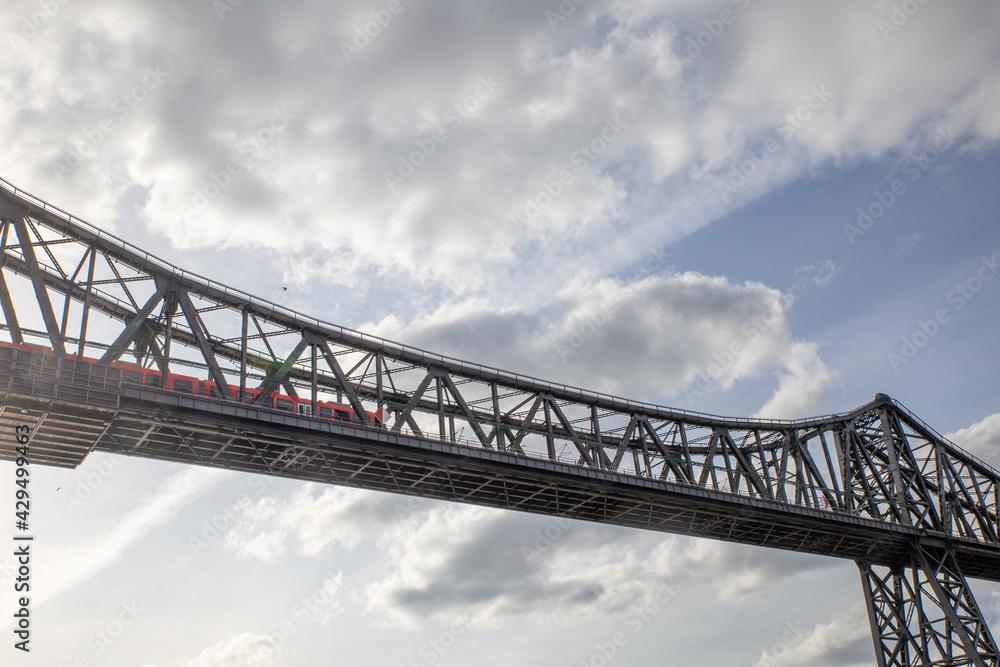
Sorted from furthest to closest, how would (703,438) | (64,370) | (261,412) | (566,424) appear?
(703,438) → (566,424) → (261,412) → (64,370)

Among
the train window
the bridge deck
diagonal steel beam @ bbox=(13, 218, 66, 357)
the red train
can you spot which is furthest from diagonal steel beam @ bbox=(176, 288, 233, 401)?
diagonal steel beam @ bbox=(13, 218, 66, 357)

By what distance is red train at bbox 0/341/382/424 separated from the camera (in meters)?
40.1

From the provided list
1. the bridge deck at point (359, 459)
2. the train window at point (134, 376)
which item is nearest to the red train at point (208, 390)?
the train window at point (134, 376)

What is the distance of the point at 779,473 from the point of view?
6619 centimetres

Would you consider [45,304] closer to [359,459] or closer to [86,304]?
[86,304]

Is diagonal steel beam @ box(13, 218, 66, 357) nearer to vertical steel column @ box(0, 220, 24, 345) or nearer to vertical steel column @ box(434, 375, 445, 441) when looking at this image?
vertical steel column @ box(0, 220, 24, 345)

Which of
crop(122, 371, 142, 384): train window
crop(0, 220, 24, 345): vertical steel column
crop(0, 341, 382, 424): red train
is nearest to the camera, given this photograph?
crop(0, 220, 24, 345): vertical steel column

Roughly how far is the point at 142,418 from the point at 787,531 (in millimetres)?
49727

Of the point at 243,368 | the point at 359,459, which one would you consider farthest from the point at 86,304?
the point at 359,459

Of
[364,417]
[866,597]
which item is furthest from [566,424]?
[866,597]

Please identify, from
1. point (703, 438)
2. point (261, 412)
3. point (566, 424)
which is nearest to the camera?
point (261, 412)

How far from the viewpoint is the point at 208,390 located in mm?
44031

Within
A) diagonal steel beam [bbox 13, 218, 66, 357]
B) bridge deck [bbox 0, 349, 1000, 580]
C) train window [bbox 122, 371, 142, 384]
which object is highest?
diagonal steel beam [bbox 13, 218, 66, 357]

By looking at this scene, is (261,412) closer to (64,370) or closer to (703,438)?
(64,370)
